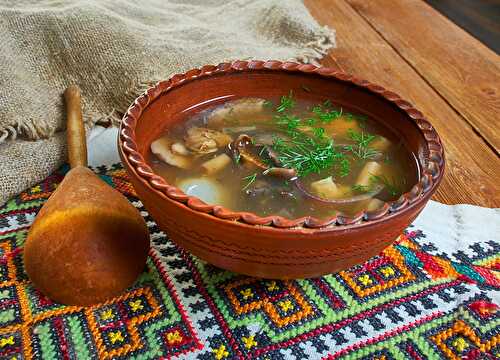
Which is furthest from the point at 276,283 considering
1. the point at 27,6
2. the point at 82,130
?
the point at 27,6

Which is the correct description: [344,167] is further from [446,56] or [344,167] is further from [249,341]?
[446,56]

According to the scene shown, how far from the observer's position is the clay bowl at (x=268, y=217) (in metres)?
0.82

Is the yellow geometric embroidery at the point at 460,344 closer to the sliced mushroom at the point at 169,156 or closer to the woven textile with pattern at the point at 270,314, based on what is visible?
the woven textile with pattern at the point at 270,314

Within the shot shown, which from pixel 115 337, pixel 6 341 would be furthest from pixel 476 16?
pixel 6 341

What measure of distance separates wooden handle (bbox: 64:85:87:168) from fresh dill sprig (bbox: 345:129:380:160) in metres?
0.56

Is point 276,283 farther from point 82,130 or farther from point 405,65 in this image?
point 405,65

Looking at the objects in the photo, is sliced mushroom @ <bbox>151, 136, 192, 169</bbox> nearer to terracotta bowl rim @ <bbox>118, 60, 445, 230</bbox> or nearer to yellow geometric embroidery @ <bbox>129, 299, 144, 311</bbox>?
terracotta bowl rim @ <bbox>118, 60, 445, 230</bbox>

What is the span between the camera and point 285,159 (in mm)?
1085

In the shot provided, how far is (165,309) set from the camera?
1.00m

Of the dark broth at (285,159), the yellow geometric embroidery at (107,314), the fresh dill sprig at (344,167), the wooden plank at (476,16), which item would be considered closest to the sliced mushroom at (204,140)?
the dark broth at (285,159)

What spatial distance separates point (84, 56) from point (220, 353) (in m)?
0.92

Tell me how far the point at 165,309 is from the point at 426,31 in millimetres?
1431

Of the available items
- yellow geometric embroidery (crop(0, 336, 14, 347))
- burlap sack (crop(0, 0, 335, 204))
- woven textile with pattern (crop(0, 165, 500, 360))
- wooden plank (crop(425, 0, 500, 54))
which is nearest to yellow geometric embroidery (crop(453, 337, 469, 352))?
woven textile with pattern (crop(0, 165, 500, 360))

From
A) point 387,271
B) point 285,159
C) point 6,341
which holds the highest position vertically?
point 285,159
